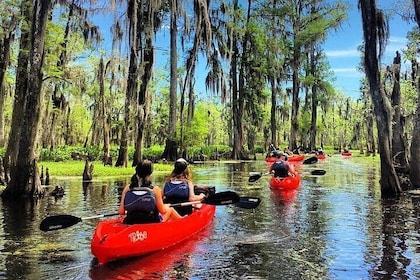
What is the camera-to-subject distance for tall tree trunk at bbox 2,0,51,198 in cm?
1450

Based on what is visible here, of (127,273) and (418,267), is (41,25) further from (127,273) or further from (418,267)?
(418,267)

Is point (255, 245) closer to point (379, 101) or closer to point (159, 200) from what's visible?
point (159, 200)

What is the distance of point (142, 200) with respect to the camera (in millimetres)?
8234

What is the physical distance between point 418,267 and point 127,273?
4687 millimetres

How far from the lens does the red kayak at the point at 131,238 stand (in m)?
7.55

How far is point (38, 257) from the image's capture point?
8.21 m

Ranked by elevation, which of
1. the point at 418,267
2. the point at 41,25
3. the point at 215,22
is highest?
the point at 215,22

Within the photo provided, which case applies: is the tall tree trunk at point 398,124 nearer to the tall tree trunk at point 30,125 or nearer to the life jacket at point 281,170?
the life jacket at point 281,170

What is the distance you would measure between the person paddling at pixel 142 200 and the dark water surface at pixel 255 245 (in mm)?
708

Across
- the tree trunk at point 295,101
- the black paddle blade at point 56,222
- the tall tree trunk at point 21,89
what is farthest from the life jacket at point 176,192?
the tree trunk at point 295,101

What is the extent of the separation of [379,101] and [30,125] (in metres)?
11.4

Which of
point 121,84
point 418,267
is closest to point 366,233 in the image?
point 418,267

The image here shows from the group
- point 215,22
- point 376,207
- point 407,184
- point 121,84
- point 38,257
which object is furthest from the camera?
point 121,84

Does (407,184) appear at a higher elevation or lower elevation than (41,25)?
lower
